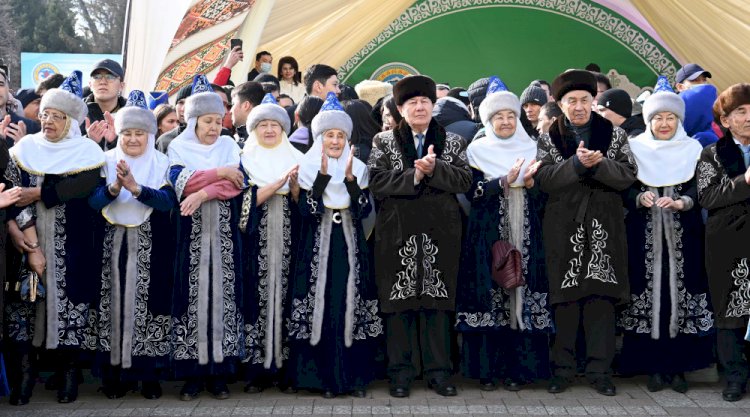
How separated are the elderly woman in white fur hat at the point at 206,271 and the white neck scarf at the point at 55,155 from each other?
1.47 ft

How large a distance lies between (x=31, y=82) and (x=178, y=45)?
6876mm

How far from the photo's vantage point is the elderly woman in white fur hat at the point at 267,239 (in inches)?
246

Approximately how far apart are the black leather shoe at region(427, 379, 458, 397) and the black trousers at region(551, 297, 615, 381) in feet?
1.96

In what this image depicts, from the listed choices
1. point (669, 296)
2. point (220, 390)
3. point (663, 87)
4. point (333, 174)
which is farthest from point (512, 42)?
point (220, 390)

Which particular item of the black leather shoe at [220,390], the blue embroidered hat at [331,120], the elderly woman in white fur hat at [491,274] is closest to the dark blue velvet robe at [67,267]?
the black leather shoe at [220,390]

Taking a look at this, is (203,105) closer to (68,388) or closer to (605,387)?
(68,388)

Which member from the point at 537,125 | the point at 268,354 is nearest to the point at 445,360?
the point at 268,354

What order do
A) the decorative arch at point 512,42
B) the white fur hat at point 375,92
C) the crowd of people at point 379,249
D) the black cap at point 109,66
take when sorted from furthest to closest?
the decorative arch at point 512,42, the white fur hat at point 375,92, the black cap at point 109,66, the crowd of people at point 379,249

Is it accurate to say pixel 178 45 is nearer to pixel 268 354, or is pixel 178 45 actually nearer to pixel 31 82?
pixel 268 354

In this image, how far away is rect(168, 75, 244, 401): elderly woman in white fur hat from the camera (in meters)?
6.09

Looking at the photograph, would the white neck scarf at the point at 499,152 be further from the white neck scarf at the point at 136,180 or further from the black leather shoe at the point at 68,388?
the black leather shoe at the point at 68,388

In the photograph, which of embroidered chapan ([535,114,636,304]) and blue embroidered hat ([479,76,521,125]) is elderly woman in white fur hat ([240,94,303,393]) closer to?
blue embroidered hat ([479,76,521,125])

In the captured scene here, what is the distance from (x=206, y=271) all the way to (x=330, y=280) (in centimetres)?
67

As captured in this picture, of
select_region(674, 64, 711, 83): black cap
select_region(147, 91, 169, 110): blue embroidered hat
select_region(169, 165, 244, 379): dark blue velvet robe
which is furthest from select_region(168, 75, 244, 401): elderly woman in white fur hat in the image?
select_region(674, 64, 711, 83): black cap
